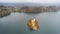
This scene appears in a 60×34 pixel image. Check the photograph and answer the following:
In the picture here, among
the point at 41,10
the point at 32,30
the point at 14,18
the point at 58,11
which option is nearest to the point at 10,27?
the point at 14,18

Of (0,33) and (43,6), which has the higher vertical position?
(43,6)

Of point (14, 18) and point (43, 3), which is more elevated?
point (43, 3)

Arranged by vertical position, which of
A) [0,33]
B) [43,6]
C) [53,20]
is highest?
[43,6]

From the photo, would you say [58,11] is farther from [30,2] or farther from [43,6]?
[30,2]

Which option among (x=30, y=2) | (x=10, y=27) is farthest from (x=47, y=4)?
(x=10, y=27)

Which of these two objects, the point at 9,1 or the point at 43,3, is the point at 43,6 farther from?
the point at 9,1
